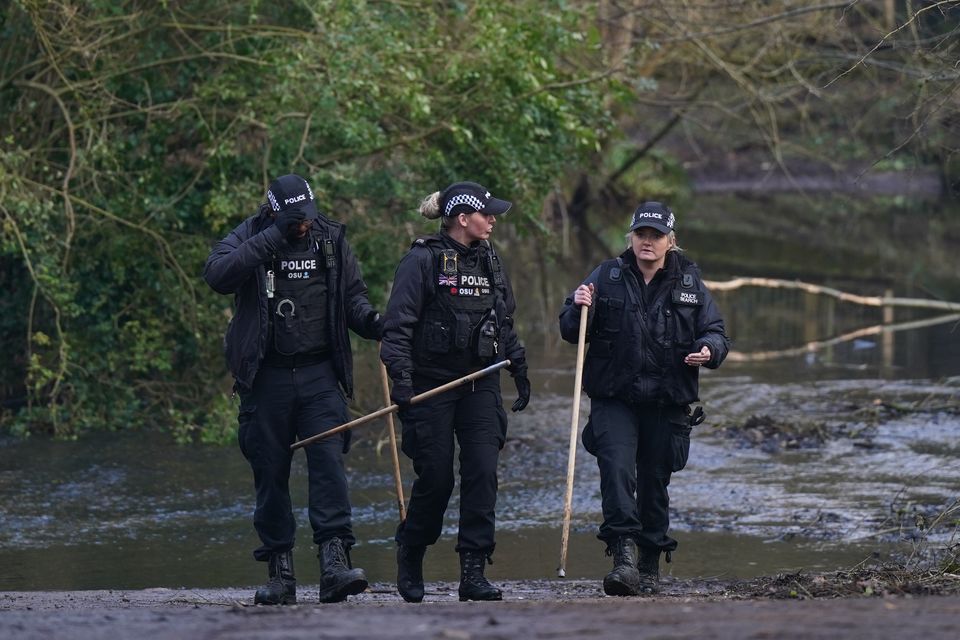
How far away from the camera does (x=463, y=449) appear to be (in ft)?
23.7

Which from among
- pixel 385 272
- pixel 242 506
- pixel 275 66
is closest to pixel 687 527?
pixel 242 506

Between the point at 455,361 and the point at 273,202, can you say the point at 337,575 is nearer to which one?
the point at 455,361

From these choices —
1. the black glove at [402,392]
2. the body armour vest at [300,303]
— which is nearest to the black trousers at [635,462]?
the black glove at [402,392]

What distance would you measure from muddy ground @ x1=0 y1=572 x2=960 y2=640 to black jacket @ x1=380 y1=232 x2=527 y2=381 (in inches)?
53.7

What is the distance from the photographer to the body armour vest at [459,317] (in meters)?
7.11

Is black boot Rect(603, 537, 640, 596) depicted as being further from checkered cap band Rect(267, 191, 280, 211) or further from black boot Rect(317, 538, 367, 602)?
checkered cap band Rect(267, 191, 280, 211)

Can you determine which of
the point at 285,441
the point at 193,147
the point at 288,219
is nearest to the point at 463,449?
the point at 285,441

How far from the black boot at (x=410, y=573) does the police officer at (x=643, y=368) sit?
899 millimetres

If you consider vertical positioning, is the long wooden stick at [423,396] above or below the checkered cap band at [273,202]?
below

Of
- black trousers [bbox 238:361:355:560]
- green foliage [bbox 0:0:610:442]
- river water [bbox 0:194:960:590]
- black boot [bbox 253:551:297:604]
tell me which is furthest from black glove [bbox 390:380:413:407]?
green foliage [bbox 0:0:610:442]

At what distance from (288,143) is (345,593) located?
539cm

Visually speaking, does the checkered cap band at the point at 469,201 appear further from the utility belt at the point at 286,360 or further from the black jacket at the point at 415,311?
the utility belt at the point at 286,360

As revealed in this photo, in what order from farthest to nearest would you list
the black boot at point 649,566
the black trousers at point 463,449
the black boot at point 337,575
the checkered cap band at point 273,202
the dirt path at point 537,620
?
the black boot at point 649,566 → the black trousers at point 463,449 → the checkered cap band at point 273,202 → the black boot at point 337,575 → the dirt path at point 537,620

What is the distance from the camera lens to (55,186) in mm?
11477
